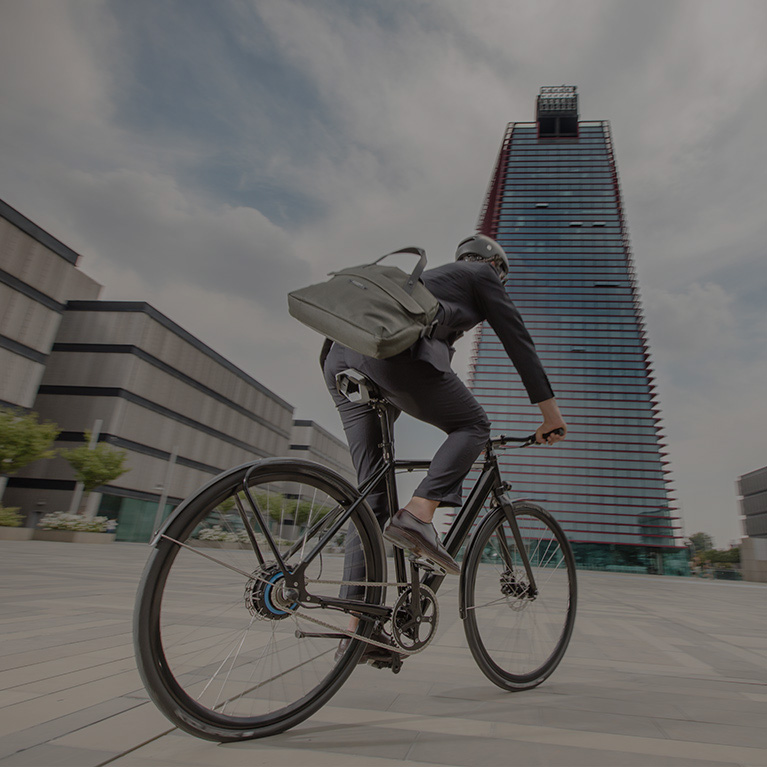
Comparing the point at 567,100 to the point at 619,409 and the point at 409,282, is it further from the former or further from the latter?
the point at 409,282

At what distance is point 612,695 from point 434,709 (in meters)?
0.89

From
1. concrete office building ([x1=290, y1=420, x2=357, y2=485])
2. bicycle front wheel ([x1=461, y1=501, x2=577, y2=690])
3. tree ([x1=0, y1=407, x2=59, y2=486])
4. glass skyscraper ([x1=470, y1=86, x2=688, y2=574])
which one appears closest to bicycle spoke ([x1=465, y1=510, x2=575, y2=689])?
bicycle front wheel ([x1=461, y1=501, x2=577, y2=690])

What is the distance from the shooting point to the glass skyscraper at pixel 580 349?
2982 inches

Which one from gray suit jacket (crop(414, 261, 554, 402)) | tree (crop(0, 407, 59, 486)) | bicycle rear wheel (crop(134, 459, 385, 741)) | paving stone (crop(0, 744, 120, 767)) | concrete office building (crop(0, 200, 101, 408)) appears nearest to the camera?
paving stone (crop(0, 744, 120, 767))

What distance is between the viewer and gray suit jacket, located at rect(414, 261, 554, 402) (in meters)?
2.04

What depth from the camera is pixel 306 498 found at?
1754 mm

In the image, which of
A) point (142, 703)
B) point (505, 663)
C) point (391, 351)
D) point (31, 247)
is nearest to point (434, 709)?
point (505, 663)

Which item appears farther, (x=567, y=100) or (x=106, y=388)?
(x=567, y=100)

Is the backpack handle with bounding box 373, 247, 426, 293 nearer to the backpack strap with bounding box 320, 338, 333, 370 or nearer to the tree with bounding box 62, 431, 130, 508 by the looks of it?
the backpack strap with bounding box 320, 338, 333, 370

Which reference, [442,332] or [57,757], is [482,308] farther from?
[57,757]

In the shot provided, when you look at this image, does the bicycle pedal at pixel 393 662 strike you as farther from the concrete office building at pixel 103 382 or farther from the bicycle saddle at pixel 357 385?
the concrete office building at pixel 103 382

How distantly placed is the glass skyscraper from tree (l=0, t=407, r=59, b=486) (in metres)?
62.5

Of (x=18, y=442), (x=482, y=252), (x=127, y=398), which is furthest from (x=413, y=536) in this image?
(x=127, y=398)

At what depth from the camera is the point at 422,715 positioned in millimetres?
1782
